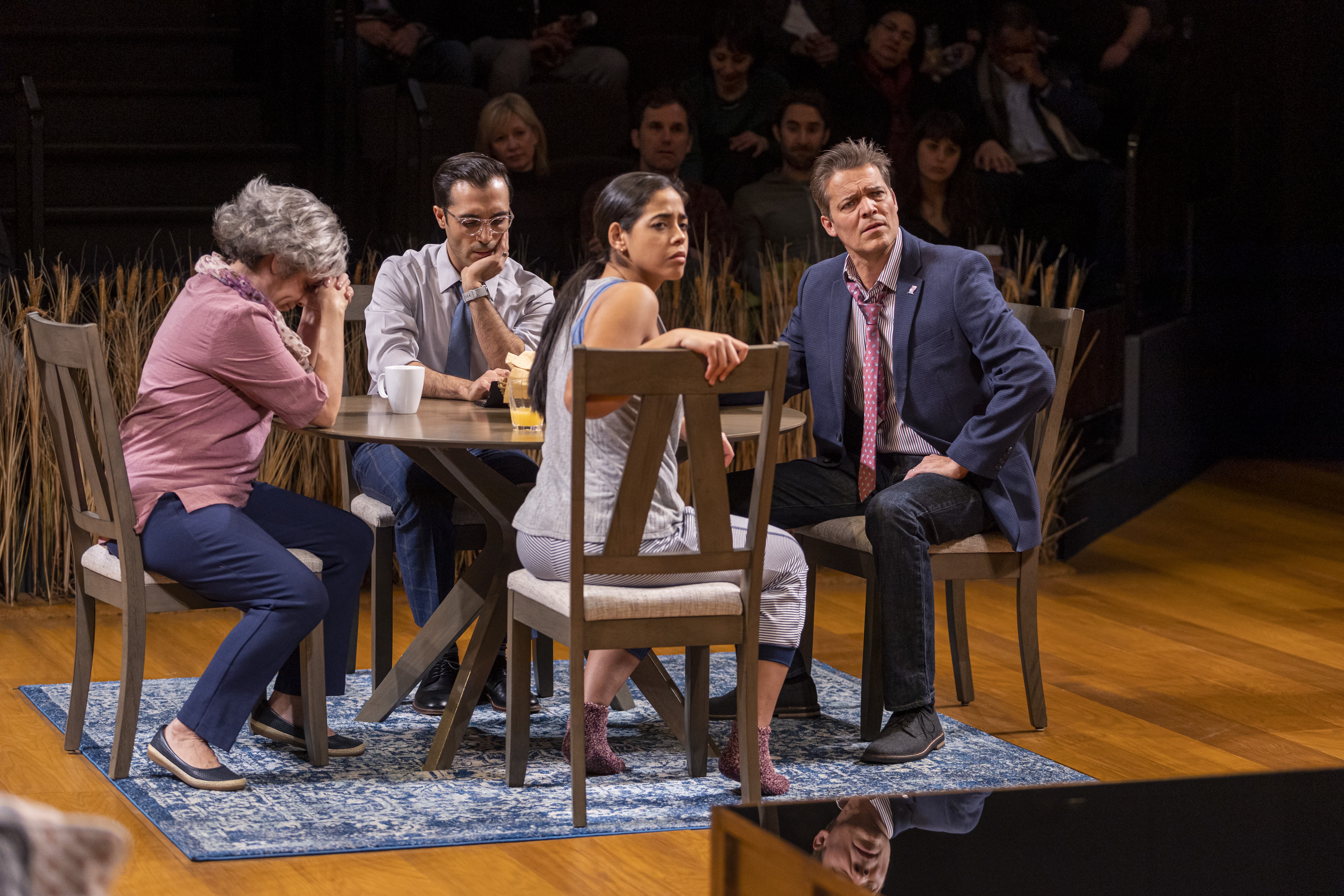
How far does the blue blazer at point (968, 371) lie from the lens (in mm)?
3299

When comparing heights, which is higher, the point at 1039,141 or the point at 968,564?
the point at 1039,141

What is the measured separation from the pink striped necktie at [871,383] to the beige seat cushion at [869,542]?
0.12 m

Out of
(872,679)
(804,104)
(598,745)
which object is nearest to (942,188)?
(804,104)

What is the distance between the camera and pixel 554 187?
561 cm

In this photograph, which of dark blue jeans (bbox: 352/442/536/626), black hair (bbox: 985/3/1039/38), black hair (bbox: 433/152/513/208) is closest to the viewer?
dark blue jeans (bbox: 352/442/536/626)

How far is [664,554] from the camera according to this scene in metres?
2.73

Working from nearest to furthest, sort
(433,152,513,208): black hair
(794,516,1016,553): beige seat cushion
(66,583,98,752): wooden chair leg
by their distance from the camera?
(66,583,98,752): wooden chair leg
(794,516,1016,553): beige seat cushion
(433,152,513,208): black hair

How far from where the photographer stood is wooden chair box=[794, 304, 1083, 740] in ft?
11.0

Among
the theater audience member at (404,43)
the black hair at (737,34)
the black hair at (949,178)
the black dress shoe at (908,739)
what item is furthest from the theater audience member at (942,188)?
the black dress shoe at (908,739)

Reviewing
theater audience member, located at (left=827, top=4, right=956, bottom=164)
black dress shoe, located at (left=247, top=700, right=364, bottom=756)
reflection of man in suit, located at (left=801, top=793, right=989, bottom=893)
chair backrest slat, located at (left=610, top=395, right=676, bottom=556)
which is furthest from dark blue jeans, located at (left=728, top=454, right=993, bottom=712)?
theater audience member, located at (left=827, top=4, right=956, bottom=164)

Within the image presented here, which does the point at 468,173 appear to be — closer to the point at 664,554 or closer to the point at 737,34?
the point at 664,554

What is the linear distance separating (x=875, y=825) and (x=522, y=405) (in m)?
1.52

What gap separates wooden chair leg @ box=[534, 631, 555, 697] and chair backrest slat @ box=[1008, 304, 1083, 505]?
3.80 feet

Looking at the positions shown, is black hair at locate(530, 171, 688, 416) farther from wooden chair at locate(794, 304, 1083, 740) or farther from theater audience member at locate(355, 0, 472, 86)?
theater audience member at locate(355, 0, 472, 86)
